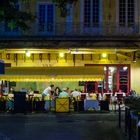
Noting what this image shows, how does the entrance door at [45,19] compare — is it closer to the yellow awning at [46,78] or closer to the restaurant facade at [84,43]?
the restaurant facade at [84,43]

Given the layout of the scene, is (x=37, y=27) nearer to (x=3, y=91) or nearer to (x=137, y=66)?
(x=3, y=91)

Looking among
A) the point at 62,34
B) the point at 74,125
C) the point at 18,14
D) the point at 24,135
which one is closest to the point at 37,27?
the point at 62,34

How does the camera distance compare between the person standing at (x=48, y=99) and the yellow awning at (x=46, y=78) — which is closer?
the person standing at (x=48, y=99)

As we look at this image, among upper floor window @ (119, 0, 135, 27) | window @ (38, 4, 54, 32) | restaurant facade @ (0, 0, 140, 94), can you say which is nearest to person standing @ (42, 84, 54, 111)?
restaurant facade @ (0, 0, 140, 94)

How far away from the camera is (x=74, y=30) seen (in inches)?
1508

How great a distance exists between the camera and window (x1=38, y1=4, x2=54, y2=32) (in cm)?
3859

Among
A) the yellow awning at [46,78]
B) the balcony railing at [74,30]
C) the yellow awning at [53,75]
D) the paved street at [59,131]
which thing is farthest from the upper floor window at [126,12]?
the paved street at [59,131]

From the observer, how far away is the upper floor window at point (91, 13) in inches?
1523

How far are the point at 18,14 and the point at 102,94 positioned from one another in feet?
88.9

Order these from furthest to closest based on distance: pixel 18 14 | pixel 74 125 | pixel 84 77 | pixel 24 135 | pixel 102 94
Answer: pixel 102 94
pixel 84 77
pixel 74 125
pixel 24 135
pixel 18 14

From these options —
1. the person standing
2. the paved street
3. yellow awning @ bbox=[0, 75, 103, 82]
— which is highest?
yellow awning @ bbox=[0, 75, 103, 82]

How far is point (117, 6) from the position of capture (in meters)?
39.0

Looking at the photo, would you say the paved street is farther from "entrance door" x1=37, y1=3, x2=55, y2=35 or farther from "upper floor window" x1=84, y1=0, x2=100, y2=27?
"upper floor window" x1=84, y1=0, x2=100, y2=27

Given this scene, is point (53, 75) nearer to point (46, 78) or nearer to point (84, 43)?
point (46, 78)
